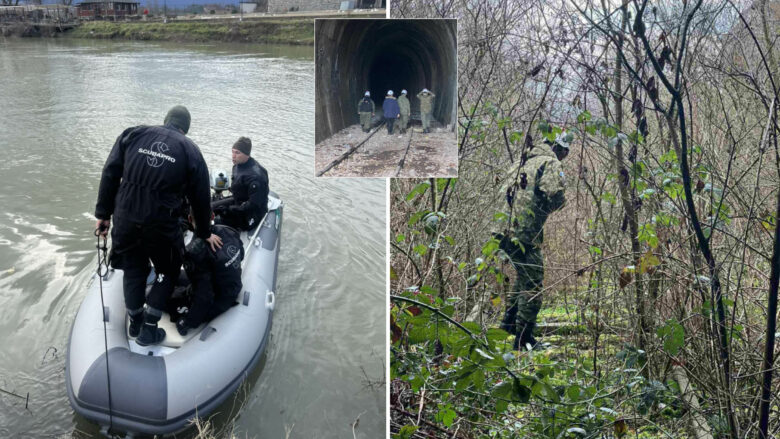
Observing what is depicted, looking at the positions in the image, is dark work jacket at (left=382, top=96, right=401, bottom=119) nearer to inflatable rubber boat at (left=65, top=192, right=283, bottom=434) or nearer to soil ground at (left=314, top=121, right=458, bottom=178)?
soil ground at (left=314, top=121, right=458, bottom=178)

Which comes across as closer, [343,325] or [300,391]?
[300,391]

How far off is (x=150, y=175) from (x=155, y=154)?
0.27ft

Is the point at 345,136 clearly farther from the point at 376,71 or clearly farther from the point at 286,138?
the point at 286,138

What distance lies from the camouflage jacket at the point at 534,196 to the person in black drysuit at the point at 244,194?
76.7 inches

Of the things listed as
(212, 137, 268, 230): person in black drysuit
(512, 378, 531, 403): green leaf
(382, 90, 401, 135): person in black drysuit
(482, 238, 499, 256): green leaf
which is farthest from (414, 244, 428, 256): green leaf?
(212, 137, 268, 230): person in black drysuit

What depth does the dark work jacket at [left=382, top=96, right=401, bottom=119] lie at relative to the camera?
5.47ft

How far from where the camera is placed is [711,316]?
175 cm

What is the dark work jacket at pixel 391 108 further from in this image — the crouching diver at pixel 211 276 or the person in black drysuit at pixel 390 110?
the crouching diver at pixel 211 276

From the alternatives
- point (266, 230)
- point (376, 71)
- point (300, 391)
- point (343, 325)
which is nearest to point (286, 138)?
point (266, 230)

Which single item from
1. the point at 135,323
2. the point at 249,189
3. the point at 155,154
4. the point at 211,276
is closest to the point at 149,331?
the point at 135,323

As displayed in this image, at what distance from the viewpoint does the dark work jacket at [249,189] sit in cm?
352

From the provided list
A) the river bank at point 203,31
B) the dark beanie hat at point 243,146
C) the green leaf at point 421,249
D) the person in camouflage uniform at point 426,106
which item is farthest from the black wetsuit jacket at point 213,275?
the river bank at point 203,31

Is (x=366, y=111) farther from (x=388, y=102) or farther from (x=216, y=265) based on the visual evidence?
(x=216, y=265)

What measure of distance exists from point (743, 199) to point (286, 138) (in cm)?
644
